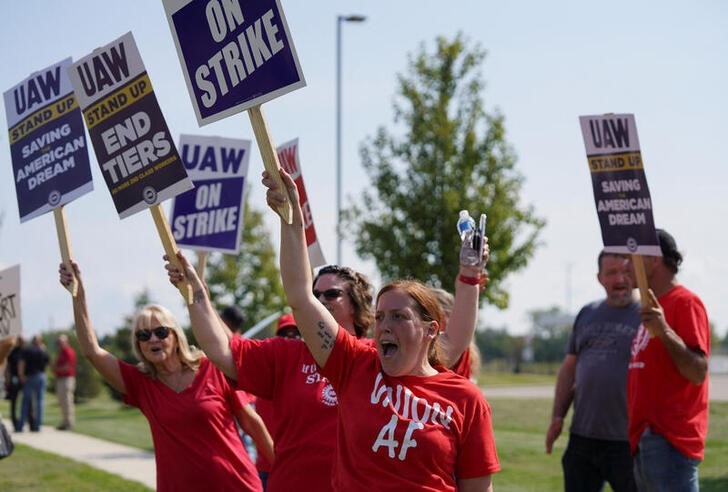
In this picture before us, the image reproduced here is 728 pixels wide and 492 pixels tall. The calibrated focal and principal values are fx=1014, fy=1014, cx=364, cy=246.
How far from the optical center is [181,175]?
15.3 ft

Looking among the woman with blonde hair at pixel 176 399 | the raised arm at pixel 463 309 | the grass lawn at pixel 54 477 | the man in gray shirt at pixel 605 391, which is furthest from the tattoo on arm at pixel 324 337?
the grass lawn at pixel 54 477

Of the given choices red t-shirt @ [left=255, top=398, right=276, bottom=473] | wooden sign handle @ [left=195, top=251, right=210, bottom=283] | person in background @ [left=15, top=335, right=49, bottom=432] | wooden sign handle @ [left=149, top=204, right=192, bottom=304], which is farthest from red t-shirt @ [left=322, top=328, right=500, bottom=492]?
person in background @ [left=15, top=335, right=49, bottom=432]

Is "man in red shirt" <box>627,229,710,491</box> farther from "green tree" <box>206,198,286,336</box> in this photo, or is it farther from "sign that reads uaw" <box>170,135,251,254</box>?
"green tree" <box>206,198,286,336</box>

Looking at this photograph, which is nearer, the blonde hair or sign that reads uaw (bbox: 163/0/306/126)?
sign that reads uaw (bbox: 163/0/306/126)

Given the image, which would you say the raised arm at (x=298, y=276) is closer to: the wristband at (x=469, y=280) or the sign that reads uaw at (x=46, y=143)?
the wristband at (x=469, y=280)

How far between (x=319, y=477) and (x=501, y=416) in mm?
15779

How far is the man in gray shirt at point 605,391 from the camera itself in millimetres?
6824

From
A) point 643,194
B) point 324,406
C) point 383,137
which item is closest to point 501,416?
point 383,137

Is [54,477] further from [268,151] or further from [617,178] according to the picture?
[268,151]

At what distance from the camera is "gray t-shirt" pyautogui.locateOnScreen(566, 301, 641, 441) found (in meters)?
6.84

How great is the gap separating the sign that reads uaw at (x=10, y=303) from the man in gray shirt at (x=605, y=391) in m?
3.86

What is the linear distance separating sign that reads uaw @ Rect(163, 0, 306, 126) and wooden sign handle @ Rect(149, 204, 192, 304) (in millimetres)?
532

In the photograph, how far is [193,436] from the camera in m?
5.39

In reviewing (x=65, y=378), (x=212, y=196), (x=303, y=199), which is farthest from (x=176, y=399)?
(x=65, y=378)
